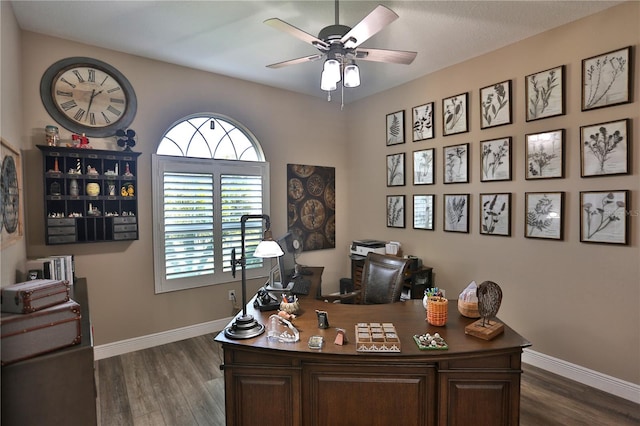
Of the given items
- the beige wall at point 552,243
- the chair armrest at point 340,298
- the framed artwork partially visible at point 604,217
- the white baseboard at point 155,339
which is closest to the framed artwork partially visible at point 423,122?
the beige wall at point 552,243

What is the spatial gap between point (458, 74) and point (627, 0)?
1.38m

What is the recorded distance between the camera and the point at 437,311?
6.25 feet

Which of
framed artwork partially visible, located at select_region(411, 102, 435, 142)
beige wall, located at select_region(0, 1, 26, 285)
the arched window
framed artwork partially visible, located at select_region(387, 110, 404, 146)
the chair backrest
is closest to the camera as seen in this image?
beige wall, located at select_region(0, 1, 26, 285)

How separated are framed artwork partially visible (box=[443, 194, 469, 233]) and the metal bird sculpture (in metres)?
1.81

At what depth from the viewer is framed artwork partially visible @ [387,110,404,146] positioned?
4152mm

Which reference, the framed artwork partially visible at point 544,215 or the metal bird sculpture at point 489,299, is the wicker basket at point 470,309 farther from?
the framed artwork partially visible at point 544,215

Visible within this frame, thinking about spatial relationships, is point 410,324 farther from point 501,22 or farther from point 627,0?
point 627,0

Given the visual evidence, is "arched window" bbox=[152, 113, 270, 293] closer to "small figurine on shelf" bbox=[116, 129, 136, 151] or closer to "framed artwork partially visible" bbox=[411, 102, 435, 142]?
"small figurine on shelf" bbox=[116, 129, 136, 151]

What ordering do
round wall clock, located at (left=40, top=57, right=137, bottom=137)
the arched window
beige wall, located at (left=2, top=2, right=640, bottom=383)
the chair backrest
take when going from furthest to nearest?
the arched window, round wall clock, located at (left=40, top=57, right=137, bottom=137), the chair backrest, beige wall, located at (left=2, top=2, right=640, bottom=383)

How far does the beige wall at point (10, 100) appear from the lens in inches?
77.2

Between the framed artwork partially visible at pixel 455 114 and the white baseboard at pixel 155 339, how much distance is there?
11.4 ft

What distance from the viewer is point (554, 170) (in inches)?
110

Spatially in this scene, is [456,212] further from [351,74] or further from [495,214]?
[351,74]

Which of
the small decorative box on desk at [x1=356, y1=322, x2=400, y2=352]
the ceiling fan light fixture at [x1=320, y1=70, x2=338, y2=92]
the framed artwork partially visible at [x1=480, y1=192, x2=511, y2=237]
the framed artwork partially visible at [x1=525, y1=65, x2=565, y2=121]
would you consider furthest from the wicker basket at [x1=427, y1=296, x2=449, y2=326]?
the framed artwork partially visible at [x1=525, y1=65, x2=565, y2=121]
